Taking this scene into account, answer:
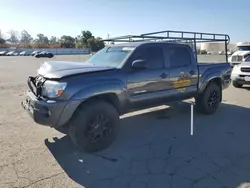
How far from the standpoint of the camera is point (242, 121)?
604 cm

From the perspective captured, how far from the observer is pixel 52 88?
12.5 feet

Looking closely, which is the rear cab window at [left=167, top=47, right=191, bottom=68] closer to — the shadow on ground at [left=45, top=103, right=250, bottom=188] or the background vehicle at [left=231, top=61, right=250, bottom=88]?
the shadow on ground at [left=45, top=103, right=250, bottom=188]

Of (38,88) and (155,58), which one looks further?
(155,58)

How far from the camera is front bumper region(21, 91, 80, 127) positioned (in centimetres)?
374

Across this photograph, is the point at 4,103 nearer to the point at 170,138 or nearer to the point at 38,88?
the point at 38,88

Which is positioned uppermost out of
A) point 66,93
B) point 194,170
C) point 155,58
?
point 155,58

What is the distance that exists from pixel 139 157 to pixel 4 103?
18.8 ft

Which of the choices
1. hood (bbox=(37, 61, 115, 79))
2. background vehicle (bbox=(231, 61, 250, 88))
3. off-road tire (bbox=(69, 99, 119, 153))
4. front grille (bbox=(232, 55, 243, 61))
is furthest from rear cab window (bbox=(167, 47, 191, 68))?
front grille (bbox=(232, 55, 243, 61))

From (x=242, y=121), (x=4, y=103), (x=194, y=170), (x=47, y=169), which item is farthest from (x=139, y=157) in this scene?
(x=4, y=103)

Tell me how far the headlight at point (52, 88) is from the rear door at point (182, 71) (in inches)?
104

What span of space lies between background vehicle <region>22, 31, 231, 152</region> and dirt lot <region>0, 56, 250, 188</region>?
42 cm

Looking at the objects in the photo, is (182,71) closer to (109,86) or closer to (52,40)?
(109,86)

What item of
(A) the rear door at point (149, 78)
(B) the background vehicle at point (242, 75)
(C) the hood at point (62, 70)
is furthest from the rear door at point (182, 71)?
(B) the background vehicle at point (242, 75)

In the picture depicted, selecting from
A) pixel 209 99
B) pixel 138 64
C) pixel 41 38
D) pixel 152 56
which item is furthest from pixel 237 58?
pixel 41 38
